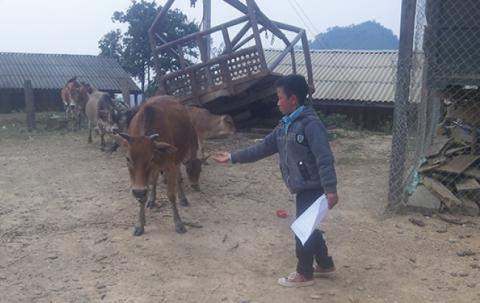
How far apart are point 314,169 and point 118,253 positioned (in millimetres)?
2088

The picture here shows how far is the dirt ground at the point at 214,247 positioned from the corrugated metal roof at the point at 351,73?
880 centimetres

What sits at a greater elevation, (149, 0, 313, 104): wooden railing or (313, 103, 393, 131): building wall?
(149, 0, 313, 104): wooden railing

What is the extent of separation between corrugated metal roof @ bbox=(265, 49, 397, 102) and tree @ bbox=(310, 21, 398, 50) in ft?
94.1

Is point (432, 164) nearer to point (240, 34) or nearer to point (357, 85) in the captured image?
point (240, 34)

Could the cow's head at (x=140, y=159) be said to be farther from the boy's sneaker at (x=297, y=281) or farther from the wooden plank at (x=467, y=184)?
the wooden plank at (x=467, y=184)

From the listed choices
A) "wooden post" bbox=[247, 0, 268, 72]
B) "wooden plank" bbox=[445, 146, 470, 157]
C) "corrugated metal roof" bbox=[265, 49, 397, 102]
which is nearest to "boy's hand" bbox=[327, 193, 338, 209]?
"wooden plank" bbox=[445, 146, 470, 157]

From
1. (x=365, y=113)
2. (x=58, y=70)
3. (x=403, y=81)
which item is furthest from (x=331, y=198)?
(x=58, y=70)

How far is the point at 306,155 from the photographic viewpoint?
383cm

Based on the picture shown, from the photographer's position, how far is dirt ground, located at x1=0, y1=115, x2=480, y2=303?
4023 millimetres

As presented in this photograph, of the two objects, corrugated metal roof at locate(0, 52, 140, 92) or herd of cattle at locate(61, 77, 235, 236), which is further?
corrugated metal roof at locate(0, 52, 140, 92)

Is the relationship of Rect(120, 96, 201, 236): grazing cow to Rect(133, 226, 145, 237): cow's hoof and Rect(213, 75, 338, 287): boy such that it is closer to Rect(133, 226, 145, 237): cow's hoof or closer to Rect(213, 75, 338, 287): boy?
Rect(133, 226, 145, 237): cow's hoof

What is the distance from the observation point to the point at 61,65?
24078 mm

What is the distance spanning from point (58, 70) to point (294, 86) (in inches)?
855

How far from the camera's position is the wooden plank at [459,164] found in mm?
6105
